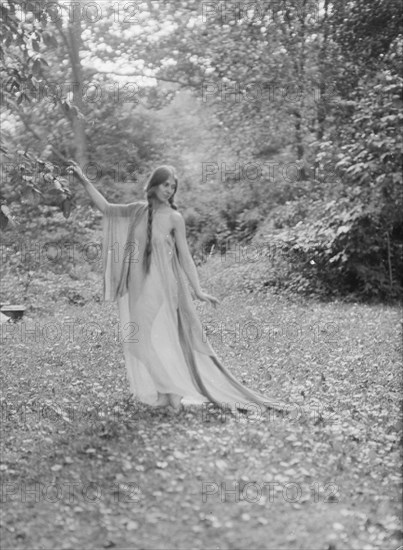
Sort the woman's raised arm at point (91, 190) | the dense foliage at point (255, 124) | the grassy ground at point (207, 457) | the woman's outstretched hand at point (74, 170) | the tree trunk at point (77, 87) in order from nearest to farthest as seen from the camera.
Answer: the grassy ground at point (207, 457) < the woman's outstretched hand at point (74, 170) < the woman's raised arm at point (91, 190) < the dense foliage at point (255, 124) < the tree trunk at point (77, 87)

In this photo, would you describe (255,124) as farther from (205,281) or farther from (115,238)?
(115,238)

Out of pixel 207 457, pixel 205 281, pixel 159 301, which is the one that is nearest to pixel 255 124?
pixel 205 281

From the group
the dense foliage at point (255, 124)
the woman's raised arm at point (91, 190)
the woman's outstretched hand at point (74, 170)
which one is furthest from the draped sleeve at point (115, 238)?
the dense foliage at point (255, 124)

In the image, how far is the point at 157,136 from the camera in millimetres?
27156

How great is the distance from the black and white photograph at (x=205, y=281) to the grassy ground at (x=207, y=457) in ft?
0.08

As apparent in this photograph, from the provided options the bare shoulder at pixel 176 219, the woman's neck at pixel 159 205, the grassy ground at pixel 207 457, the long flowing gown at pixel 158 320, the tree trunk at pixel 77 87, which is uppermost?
the tree trunk at pixel 77 87

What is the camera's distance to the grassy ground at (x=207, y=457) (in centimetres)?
513

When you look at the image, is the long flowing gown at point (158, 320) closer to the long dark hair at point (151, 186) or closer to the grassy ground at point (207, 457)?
the long dark hair at point (151, 186)

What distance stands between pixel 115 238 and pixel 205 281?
1162 centimetres

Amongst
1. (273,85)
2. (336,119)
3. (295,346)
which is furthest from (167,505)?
(273,85)

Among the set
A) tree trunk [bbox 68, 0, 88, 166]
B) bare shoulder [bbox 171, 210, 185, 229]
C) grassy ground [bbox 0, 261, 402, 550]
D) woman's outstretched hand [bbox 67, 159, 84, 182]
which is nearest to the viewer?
grassy ground [bbox 0, 261, 402, 550]

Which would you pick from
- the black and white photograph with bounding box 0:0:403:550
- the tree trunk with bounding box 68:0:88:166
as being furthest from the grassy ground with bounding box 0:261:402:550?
the tree trunk with bounding box 68:0:88:166

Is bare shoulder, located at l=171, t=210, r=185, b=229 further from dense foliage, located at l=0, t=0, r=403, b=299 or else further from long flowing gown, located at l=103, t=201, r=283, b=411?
dense foliage, located at l=0, t=0, r=403, b=299

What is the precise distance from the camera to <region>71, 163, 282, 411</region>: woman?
751cm
